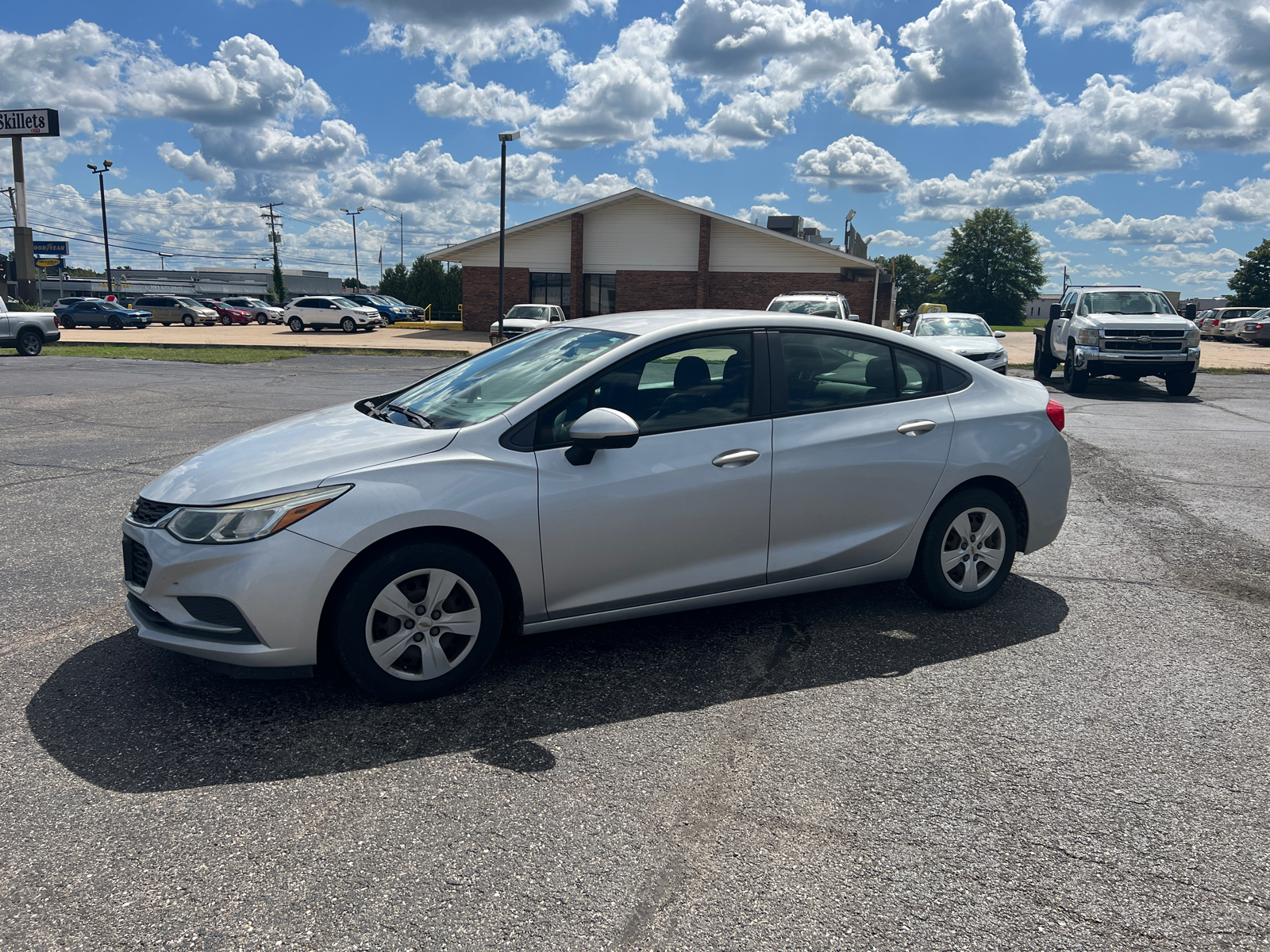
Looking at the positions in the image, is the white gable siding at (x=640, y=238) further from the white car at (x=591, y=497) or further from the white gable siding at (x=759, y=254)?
the white car at (x=591, y=497)

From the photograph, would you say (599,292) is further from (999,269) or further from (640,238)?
(999,269)

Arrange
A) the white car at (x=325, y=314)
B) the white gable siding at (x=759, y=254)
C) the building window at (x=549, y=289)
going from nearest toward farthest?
the white gable siding at (x=759, y=254) < the building window at (x=549, y=289) < the white car at (x=325, y=314)

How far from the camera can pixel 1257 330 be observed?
44.6 m

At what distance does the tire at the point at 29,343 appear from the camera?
25828mm

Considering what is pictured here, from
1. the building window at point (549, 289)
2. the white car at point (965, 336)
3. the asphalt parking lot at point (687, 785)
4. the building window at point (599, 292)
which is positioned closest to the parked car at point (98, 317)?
the building window at point (549, 289)

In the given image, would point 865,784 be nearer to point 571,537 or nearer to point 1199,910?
point 1199,910

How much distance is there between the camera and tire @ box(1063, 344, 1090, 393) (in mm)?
18547

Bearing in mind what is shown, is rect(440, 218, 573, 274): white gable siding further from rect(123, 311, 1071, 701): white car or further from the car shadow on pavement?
the car shadow on pavement

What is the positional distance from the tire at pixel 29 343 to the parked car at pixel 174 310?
2847 cm

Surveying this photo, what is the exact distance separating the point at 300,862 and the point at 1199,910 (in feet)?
8.32

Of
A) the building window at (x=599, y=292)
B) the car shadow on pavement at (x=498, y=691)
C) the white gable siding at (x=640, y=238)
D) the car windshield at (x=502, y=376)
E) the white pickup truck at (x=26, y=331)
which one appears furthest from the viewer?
the building window at (x=599, y=292)

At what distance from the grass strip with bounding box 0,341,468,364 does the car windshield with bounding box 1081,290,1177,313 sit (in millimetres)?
14370

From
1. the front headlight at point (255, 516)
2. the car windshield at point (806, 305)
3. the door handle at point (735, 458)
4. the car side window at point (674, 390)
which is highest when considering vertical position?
the car windshield at point (806, 305)

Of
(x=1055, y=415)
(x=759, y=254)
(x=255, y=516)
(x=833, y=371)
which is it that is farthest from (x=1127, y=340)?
(x=759, y=254)
